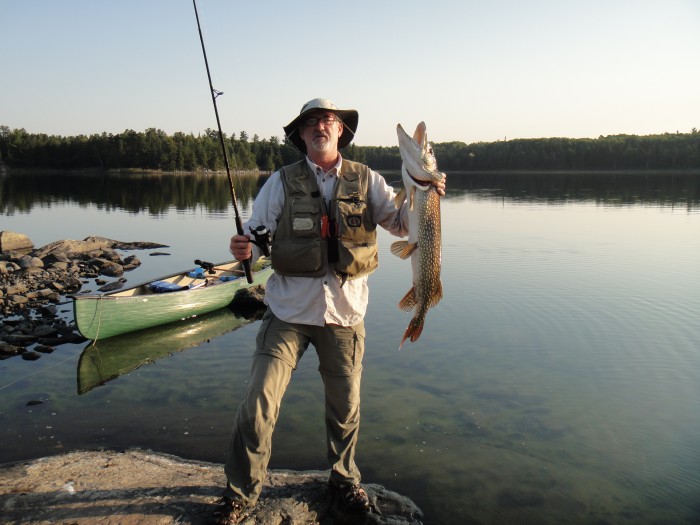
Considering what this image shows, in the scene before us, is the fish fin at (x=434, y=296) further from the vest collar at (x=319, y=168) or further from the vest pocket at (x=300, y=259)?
the vest collar at (x=319, y=168)

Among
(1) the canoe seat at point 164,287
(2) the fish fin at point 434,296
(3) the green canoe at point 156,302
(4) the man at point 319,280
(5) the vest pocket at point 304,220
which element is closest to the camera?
(4) the man at point 319,280

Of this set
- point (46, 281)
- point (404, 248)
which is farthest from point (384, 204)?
point (46, 281)

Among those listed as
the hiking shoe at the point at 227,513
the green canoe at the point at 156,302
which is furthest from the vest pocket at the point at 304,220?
the green canoe at the point at 156,302

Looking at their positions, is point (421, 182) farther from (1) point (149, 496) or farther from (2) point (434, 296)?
(1) point (149, 496)

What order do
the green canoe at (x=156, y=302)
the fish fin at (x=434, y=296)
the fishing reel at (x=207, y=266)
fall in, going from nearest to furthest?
the fish fin at (x=434, y=296)
the green canoe at (x=156, y=302)
the fishing reel at (x=207, y=266)

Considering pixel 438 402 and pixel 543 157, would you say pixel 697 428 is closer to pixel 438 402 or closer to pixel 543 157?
pixel 438 402

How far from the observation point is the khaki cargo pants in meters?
3.79

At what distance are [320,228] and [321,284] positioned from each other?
42 centimetres

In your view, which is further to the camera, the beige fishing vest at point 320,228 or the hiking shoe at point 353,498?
the hiking shoe at point 353,498

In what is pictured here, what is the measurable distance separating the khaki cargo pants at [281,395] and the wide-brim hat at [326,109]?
4.74 feet

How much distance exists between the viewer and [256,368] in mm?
3850

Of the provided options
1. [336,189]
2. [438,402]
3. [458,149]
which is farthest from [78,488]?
[458,149]

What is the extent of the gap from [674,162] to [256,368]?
12339 cm

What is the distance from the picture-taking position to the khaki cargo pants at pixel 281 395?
12.4 feet
